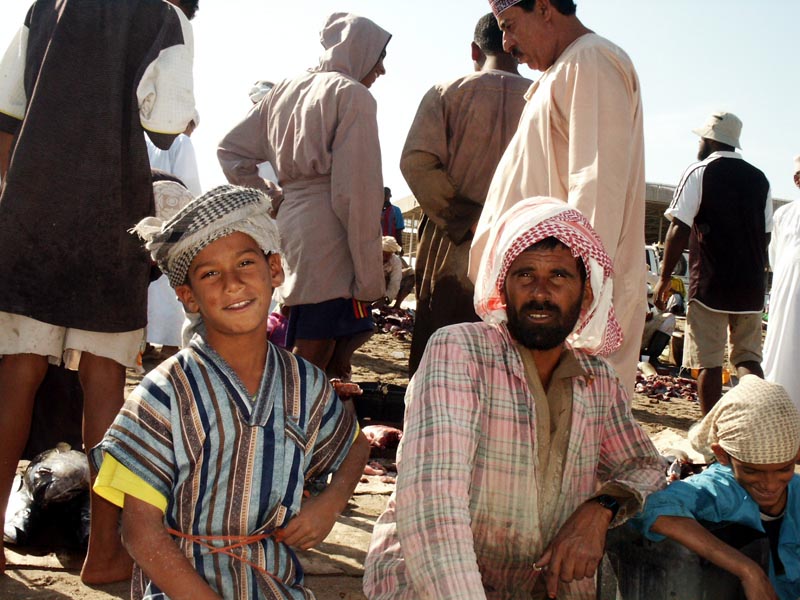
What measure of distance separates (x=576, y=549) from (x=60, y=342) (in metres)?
1.89

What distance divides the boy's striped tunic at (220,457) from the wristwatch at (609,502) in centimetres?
81

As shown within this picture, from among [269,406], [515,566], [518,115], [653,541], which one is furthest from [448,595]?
[518,115]

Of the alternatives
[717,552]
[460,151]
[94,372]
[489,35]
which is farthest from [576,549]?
[489,35]

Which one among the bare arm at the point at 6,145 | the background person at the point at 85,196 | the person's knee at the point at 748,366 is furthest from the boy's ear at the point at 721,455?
the person's knee at the point at 748,366

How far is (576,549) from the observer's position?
225 cm

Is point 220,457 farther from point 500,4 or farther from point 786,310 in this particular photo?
point 786,310

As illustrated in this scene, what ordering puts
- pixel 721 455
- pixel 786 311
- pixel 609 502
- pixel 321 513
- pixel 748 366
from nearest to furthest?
pixel 321 513, pixel 609 502, pixel 721 455, pixel 786 311, pixel 748 366

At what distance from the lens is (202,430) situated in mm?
2203

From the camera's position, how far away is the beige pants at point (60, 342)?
2.97 metres

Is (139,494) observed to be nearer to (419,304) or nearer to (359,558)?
(359,558)

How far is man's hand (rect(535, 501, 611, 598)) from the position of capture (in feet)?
7.38

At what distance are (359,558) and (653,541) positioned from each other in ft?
4.48

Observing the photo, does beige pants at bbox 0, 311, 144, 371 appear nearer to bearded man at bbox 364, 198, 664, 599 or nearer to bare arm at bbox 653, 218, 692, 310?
bearded man at bbox 364, 198, 664, 599

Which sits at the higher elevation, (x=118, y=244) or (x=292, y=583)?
(x=118, y=244)
